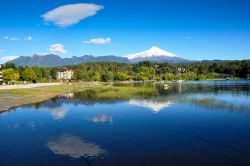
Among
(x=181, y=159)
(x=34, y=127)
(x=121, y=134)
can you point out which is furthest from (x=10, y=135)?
(x=181, y=159)

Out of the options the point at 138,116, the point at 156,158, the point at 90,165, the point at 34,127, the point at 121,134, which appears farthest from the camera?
the point at 138,116

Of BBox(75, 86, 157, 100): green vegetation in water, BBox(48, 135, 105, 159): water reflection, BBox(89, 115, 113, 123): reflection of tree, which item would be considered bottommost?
BBox(75, 86, 157, 100): green vegetation in water

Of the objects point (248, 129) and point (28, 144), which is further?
point (248, 129)

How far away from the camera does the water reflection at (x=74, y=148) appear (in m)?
29.7

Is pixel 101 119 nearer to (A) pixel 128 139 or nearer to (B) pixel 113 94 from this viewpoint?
(A) pixel 128 139

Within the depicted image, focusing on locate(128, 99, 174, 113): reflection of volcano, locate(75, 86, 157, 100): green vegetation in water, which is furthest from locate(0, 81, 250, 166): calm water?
locate(75, 86, 157, 100): green vegetation in water

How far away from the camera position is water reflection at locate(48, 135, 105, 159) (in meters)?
29.7

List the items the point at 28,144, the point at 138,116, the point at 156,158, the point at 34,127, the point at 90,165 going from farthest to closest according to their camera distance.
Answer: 1. the point at 138,116
2. the point at 34,127
3. the point at 28,144
4. the point at 156,158
5. the point at 90,165

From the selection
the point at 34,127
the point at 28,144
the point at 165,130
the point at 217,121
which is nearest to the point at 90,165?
the point at 28,144

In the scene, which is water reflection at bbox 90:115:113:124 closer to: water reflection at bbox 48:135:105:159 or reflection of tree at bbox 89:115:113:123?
reflection of tree at bbox 89:115:113:123

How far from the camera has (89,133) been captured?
39688 mm

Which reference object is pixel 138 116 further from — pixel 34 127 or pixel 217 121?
pixel 34 127

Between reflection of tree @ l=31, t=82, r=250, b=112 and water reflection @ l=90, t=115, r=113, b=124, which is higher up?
water reflection @ l=90, t=115, r=113, b=124

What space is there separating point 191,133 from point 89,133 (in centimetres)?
1375
